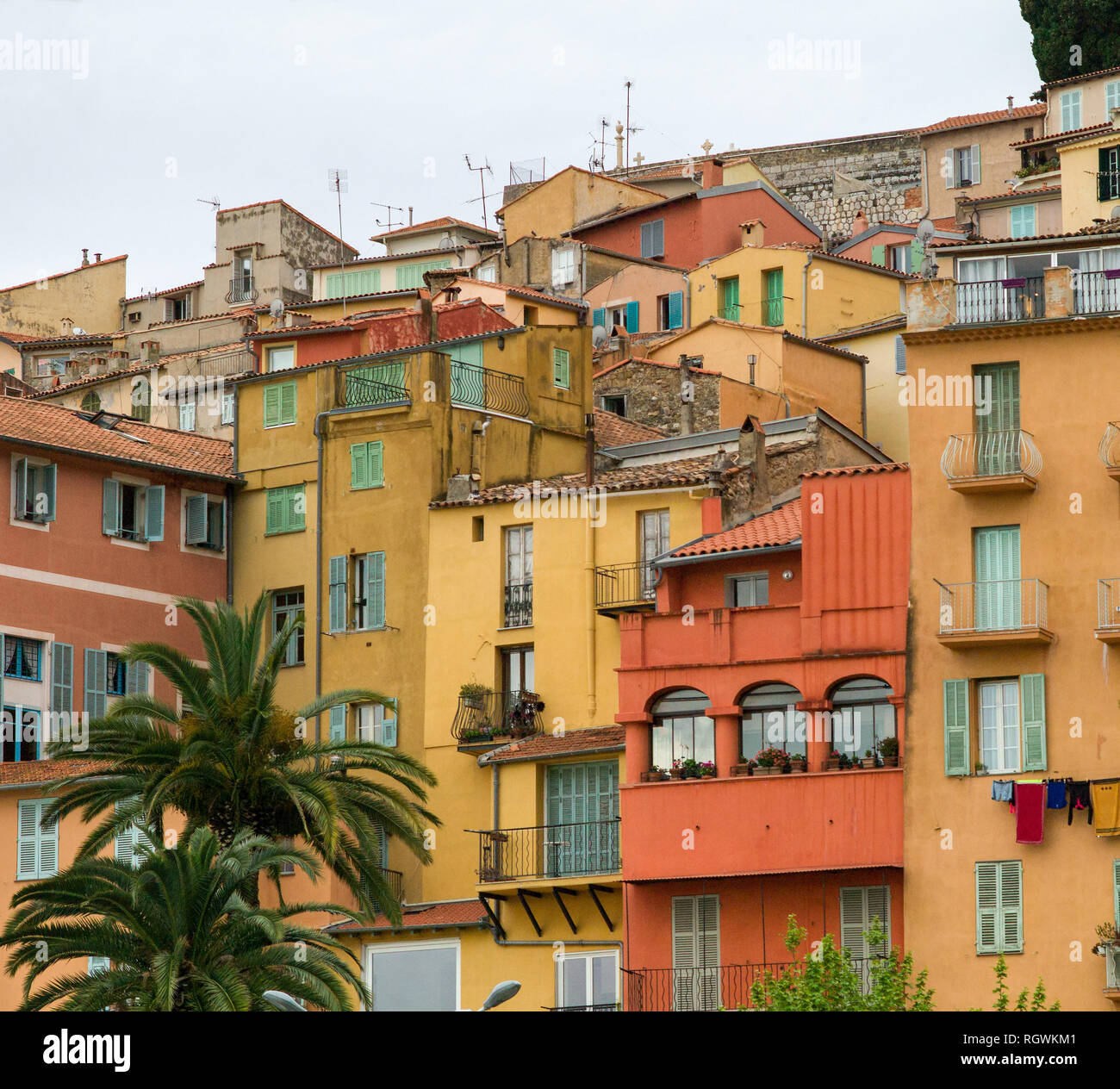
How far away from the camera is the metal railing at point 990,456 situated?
40844mm

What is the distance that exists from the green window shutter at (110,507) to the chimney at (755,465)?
1435 centimetres

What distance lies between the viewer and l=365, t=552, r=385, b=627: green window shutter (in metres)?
50.8

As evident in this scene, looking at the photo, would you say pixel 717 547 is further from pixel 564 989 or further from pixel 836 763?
pixel 564 989

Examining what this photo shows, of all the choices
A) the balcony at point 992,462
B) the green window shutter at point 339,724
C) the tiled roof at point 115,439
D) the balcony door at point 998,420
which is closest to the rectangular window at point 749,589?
the balcony at point 992,462

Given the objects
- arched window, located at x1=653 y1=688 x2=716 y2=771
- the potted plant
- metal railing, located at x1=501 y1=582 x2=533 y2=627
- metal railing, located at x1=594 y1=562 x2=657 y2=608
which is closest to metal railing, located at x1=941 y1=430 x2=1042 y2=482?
the potted plant

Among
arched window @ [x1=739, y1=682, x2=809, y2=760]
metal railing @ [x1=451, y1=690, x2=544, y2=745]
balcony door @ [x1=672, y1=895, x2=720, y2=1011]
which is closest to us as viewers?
balcony door @ [x1=672, y1=895, x2=720, y2=1011]

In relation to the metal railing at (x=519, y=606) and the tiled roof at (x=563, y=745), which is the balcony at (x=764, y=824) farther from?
the metal railing at (x=519, y=606)

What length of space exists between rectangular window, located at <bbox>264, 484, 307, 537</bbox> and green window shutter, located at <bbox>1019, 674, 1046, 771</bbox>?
19114 millimetres

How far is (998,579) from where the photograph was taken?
134 feet

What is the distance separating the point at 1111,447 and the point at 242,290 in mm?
51737

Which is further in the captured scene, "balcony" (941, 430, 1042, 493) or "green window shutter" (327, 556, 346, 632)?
"green window shutter" (327, 556, 346, 632)

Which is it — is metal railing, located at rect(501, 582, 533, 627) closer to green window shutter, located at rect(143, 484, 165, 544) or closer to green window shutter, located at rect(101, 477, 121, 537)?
green window shutter, located at rect(143, 484, 165, 544)
